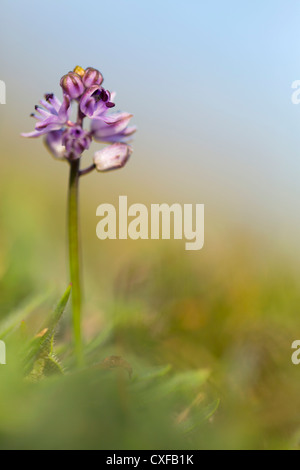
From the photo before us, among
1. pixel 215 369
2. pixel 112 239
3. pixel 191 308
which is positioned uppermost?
pixel 112 239

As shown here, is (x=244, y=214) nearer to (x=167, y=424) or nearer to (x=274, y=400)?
(x=274, y=400)

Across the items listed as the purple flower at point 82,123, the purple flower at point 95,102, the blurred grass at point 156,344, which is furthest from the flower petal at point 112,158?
the blurred grass at point 156,344

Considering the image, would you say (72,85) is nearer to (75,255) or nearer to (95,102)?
(95,102)

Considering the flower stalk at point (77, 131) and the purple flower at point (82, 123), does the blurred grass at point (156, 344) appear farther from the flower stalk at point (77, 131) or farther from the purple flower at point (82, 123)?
the purple flower at point (82, 123)

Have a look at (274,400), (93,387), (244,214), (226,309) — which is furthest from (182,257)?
(93,387)

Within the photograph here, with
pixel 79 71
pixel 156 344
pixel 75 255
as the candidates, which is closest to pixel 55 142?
pixel 79 71

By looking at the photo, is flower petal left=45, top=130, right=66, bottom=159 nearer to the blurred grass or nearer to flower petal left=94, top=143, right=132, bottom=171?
flower petal left=94, top=143, right=132, bottom=171
